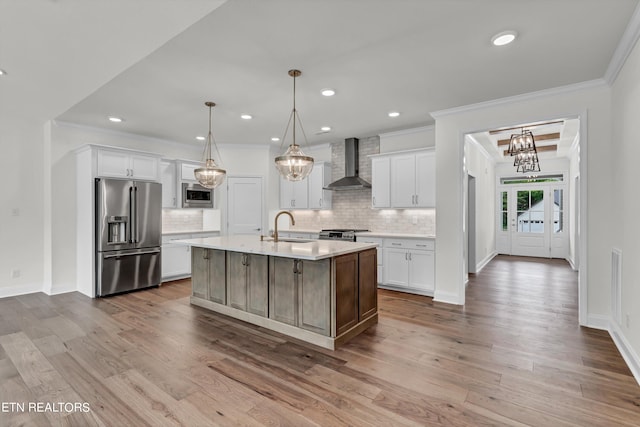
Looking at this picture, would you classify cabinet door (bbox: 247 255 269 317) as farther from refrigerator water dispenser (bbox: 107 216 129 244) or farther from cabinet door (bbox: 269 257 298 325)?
refrigerator water dispenser (bbox: 107 216 129 244)

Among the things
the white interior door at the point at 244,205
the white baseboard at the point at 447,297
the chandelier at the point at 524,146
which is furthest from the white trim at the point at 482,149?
the white interior door at the point at 244,205

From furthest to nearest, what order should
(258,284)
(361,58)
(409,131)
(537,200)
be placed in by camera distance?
(537,200) → (409,131) → (258,284) → (361,58)

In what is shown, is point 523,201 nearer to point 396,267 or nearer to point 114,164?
point 396,267

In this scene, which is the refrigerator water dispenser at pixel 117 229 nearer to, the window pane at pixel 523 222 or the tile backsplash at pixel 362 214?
the tile backsplash at pixel 362 214

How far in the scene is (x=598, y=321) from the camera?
3559mm

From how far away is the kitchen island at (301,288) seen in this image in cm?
311

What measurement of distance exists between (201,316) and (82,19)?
3.18 m

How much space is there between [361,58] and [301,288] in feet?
7.64

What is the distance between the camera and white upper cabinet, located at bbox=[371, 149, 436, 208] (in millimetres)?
5242

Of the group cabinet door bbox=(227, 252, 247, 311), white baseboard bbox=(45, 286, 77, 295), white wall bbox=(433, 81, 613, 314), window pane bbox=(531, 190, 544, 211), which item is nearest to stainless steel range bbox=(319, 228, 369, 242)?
white wall bbox=(433, 81, 613, 314)

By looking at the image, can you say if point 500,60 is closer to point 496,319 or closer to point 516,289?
point 496,319

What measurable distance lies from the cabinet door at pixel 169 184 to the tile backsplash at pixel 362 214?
8.25 feet

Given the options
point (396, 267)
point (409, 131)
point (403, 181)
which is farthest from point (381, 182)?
point (396, 267)

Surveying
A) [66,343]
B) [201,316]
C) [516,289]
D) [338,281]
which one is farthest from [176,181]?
[516,289]
